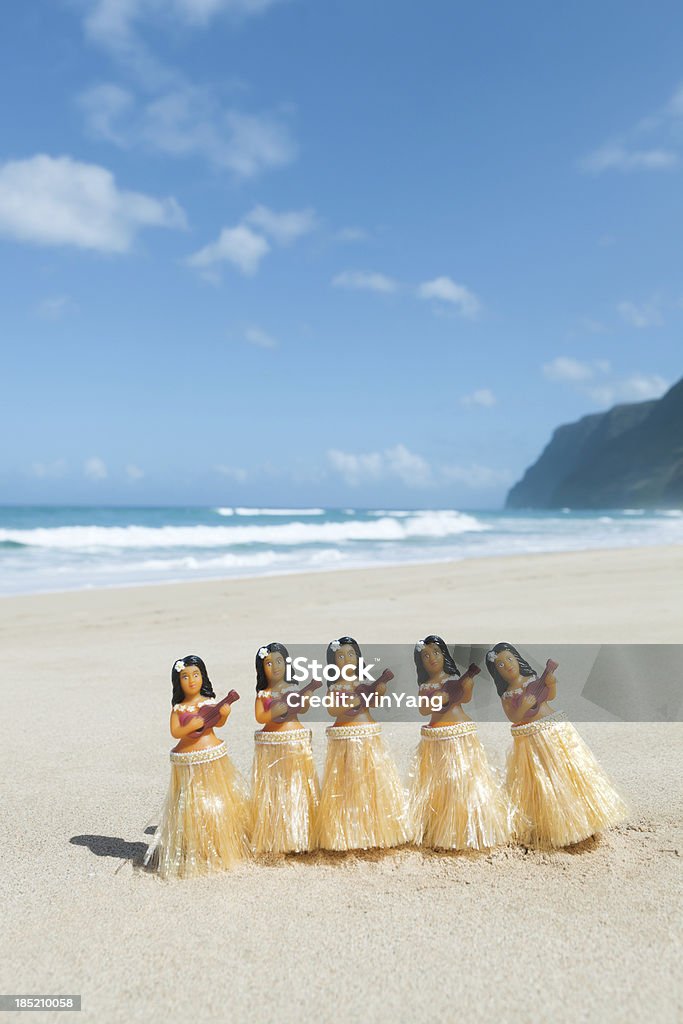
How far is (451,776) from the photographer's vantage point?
260 centimetres

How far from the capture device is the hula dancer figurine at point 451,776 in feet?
8.46

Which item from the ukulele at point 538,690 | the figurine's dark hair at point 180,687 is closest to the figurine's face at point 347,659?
the figurine's dark hair at point 180,687

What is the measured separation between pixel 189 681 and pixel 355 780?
2.12 feet

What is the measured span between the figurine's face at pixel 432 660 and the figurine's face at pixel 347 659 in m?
0.23

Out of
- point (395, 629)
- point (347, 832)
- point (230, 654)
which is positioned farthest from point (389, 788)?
point (395, 629)

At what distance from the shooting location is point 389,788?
2.63 m

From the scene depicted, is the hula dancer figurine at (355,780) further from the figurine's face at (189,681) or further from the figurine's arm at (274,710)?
the figurine's face at (189,681)

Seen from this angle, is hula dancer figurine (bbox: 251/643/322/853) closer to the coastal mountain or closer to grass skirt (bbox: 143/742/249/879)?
grass skirt (bbox: 143/742/249/879)

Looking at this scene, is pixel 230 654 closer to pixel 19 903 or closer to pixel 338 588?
pixel 19 903

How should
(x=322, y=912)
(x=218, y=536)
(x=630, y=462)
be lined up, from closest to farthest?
1. (x=322, y=912)
2. (x=218, y=536)
3. (x=630, y=462)

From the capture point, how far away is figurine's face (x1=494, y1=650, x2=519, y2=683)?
8.58 feet

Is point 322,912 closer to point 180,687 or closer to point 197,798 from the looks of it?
point 197,798

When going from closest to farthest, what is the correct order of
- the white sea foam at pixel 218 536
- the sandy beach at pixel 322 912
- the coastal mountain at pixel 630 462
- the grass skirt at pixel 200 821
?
1. the sandy beach at pixel 322 912
2. the grass skirt at pixel 200 821
3. the white sea foam at pixel 218 536
4. the coastal mountain at pixel 630 462

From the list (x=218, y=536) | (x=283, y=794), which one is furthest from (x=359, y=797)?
Result: (x=218, y=536)
